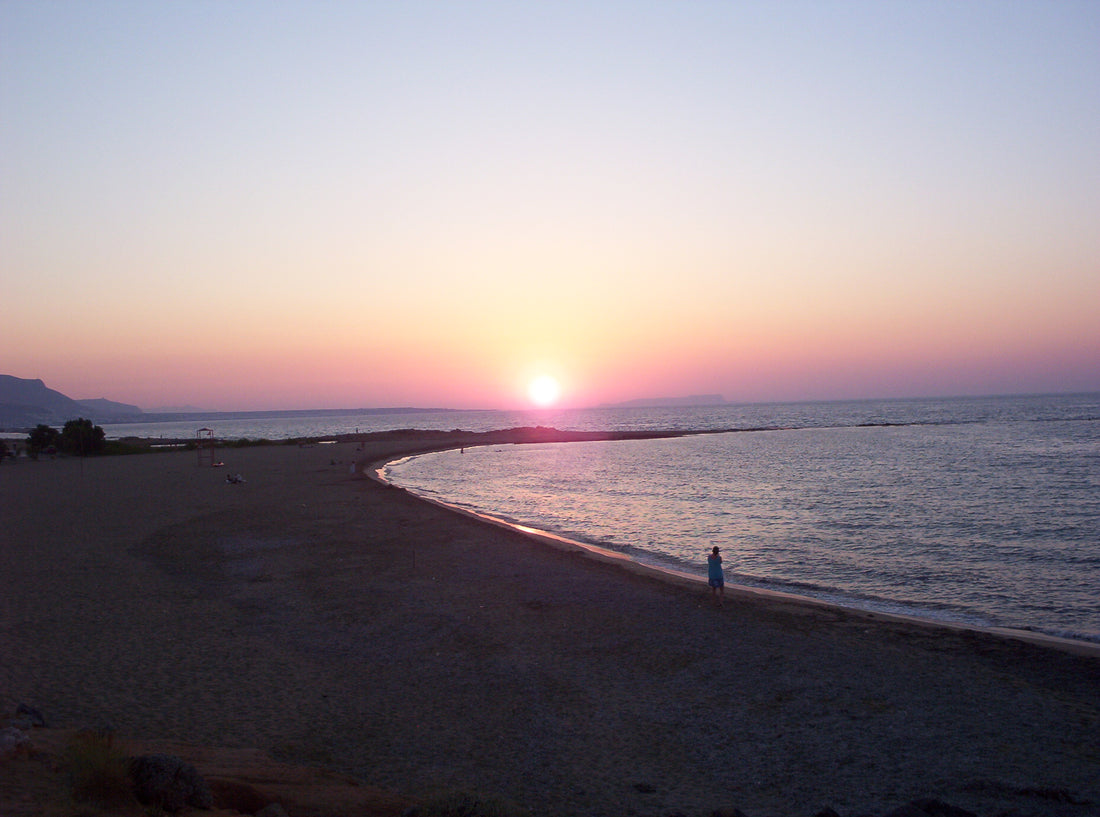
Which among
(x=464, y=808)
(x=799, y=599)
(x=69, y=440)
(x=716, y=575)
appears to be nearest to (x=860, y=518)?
(x=799, y=599)

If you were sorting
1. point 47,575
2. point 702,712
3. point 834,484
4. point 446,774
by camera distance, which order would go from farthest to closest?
point 834,484 < point 47,575 < point 702,712 < point 446,774

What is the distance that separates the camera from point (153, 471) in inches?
1864

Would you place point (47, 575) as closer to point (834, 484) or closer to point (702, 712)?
point (702, 712)

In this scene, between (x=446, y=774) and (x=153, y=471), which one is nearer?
(x=446, y=774)

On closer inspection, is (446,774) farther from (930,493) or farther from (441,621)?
(930,493)

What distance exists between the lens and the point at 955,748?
26.8 ft

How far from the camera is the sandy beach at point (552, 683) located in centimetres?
760

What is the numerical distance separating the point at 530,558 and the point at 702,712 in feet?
34.9

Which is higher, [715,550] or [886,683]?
[715,550]

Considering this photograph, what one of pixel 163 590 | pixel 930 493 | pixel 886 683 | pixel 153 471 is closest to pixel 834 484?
pixel 930 493

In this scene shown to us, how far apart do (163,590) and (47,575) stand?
342 centimetres

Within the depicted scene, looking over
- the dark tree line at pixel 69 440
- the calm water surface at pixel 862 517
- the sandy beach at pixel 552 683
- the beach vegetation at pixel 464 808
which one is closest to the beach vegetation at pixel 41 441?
the dark tree line at pixel 69 440

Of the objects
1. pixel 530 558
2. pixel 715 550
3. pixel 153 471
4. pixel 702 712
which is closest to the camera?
pixel 702 712

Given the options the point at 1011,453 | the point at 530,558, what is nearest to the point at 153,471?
the point at 530,558
